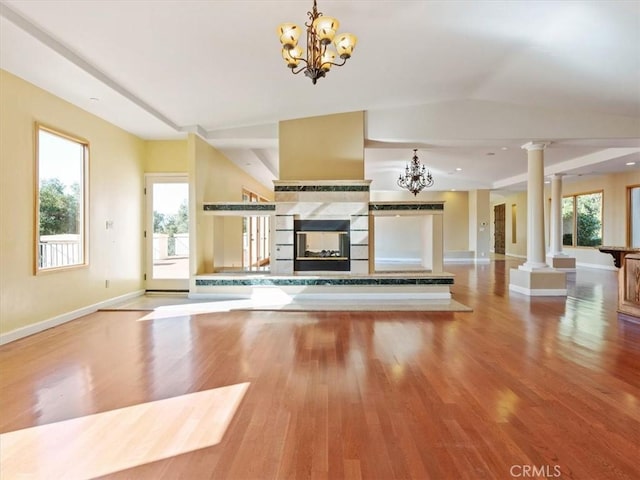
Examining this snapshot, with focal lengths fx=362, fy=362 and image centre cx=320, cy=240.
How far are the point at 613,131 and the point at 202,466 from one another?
7.86 metres

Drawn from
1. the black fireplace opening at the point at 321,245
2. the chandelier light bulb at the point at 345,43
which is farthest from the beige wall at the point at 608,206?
the chandelier light bulb at the point at 345,43

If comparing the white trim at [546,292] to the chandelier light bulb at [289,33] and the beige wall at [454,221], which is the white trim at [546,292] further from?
the beige wall at [454,221]

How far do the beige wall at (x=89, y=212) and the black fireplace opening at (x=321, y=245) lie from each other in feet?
9.42

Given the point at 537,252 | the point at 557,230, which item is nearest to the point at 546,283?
the point at 537,252

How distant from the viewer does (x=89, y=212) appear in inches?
204

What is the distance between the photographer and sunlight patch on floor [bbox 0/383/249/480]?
1.76 m

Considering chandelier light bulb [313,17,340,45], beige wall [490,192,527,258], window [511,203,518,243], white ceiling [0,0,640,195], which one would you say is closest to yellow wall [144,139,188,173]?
white ceiling [0,0,640,195]

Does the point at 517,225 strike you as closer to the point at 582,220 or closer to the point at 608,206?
the point at 582,220

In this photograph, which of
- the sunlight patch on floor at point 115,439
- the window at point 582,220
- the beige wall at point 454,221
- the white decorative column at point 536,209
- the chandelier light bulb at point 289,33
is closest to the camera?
the sunlight patch on floor at point 115,439

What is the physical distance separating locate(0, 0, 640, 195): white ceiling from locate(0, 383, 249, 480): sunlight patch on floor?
3151 mm

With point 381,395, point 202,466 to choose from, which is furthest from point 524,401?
point 202,466

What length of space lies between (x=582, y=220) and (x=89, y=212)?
1320cm

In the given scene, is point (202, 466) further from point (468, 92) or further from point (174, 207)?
point (468, 92)

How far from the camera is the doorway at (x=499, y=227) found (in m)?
17.0
